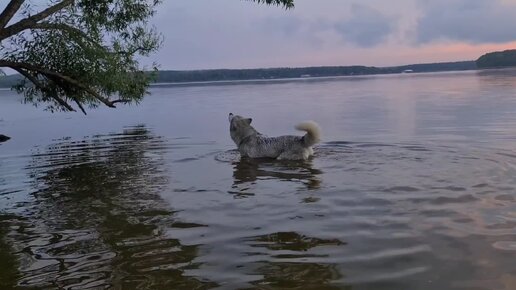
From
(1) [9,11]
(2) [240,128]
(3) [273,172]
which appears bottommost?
(3) [273,172]

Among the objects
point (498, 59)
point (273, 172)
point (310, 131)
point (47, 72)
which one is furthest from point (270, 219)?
point (498, 59)

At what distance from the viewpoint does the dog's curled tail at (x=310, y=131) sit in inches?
558

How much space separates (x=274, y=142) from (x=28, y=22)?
25.1ft

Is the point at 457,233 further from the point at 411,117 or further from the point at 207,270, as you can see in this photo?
the point at 411,117

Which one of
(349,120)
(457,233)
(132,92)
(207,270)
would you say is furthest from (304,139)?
(349,120)

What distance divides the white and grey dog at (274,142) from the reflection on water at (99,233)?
9.19 feet

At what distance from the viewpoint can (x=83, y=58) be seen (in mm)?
15156

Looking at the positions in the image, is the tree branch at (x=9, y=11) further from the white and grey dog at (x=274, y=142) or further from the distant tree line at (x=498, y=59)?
the distant tree line at (x=498, y=59)

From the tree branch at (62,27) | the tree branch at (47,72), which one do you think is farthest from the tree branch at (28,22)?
the tree branch at (47,72)

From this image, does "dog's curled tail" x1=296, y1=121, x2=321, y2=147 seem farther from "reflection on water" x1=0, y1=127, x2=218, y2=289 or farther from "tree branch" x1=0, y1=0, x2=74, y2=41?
"tree branch" x1=0, y1=0, x2=74, y2=41

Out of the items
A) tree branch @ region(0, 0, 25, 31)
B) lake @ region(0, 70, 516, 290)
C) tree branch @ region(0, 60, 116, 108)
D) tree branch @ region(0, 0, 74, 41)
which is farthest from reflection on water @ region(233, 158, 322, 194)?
tree branch @ region(0, 0, 25, 31)

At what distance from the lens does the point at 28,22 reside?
1313 centimetres

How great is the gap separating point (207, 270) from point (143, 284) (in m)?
0.83

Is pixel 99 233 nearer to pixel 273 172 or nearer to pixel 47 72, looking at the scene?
pixel 273 172
